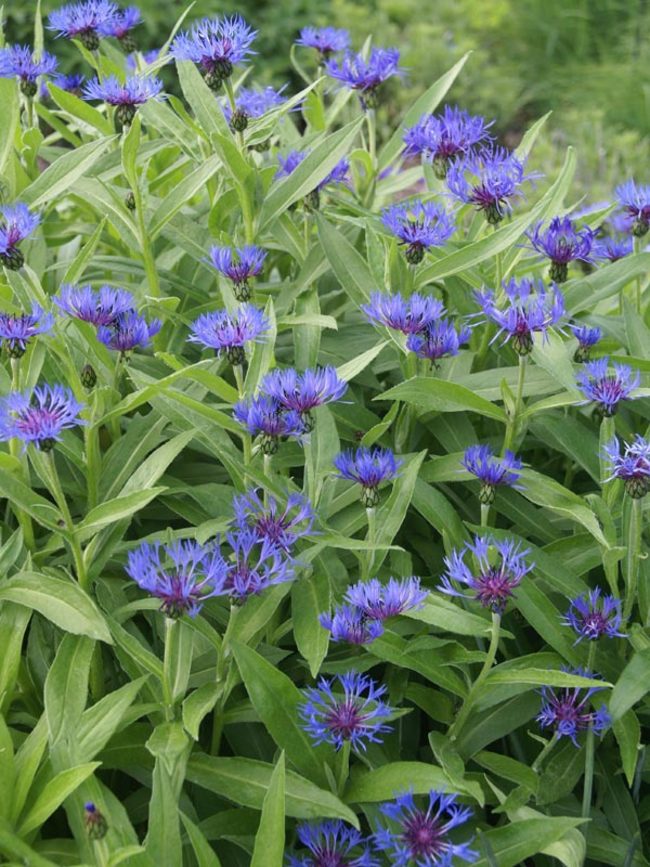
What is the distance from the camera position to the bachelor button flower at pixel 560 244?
1.72 metres

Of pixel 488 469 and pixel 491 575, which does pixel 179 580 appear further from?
pixel 488 469

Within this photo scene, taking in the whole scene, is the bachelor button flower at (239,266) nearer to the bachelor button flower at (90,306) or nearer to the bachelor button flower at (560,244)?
the bachelor button flower at (90,306)

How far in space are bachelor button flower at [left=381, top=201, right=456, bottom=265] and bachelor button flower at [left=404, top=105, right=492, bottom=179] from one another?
0.14m

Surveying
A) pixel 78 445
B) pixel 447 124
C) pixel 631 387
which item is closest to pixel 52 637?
pixel 78 445

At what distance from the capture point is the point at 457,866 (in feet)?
4.66

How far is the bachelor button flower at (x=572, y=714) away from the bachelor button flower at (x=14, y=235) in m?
0.88

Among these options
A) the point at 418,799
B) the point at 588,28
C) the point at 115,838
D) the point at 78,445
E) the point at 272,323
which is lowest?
the point at 115,838

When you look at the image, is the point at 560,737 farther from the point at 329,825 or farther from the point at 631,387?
the point at 631,387

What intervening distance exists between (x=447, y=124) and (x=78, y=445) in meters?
0.77

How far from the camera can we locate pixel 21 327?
1.48 metres

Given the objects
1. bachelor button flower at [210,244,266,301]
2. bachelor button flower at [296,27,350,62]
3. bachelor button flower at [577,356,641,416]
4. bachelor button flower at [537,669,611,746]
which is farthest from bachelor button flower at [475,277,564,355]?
bachelor button flower at [296,27,350,62]

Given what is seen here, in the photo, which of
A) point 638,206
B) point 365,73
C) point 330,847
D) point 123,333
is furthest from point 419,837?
point 365,73

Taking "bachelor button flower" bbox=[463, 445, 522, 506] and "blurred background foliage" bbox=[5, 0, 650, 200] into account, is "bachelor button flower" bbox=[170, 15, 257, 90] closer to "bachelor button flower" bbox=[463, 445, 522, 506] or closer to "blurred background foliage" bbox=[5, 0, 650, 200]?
"bachelor button flower" bbox=[463, 445, 522, 506]

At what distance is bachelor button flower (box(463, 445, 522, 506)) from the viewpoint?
5.14 ft
